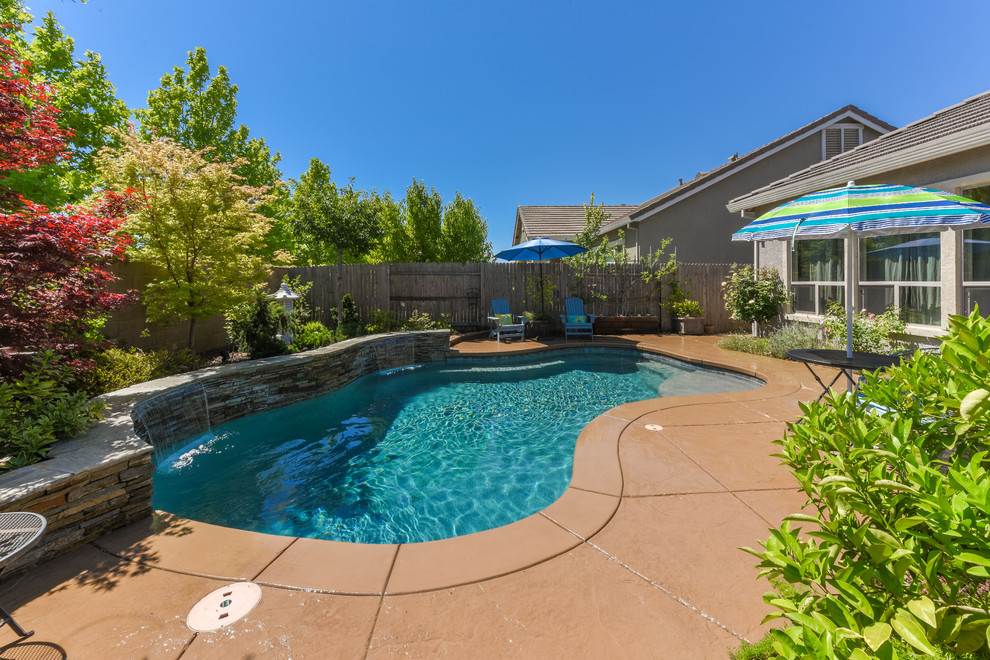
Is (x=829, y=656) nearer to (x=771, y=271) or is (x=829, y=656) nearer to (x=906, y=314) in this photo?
(x=906, y=314)

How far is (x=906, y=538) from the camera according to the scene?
90cm

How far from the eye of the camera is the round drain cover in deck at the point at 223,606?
1809 millimetres

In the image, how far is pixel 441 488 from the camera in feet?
12.1

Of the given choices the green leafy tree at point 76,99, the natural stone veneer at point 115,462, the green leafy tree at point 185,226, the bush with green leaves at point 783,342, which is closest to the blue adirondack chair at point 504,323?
the bush with green leaves at point 783,342

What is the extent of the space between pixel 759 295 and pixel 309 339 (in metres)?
9.80

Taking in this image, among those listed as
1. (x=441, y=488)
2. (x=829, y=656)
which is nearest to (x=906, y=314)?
(x=441, y=488)

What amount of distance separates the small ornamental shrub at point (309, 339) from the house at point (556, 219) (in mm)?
13000

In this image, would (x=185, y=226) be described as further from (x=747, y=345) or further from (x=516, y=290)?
(x=747, y=345)

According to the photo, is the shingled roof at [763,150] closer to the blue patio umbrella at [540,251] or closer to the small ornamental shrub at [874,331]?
the blue patio umbrella at [540,251]

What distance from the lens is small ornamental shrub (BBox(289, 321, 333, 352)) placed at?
7.75 m

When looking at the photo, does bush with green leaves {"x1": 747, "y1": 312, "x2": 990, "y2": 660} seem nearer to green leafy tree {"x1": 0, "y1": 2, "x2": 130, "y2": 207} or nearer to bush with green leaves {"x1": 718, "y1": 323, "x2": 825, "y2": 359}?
bush with green leaves {"x1": 718, "y1": 323, "x2": 825, "y2": 359}

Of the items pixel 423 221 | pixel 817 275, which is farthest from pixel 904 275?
pixel 423 221

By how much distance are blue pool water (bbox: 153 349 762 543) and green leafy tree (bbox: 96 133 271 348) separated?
250cm

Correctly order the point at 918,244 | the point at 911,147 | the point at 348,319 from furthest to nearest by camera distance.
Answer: the point at 348,319 → the point at 918,244 → the point at 911,147
